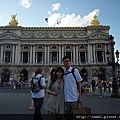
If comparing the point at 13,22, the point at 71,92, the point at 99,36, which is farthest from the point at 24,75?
the point at 71,92

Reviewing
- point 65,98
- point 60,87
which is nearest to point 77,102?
point 65,98

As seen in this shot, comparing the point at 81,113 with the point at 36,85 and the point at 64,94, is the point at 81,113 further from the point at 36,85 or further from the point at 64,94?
the point at 36,85

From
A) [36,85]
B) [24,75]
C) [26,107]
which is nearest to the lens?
[36,85]

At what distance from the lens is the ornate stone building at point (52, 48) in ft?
144

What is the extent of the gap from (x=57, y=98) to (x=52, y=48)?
43006 mm

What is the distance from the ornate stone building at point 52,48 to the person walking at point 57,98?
40224mm

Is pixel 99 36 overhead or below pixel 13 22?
below

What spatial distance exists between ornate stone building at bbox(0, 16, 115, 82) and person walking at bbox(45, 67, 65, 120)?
40.2 meters

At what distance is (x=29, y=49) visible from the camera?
46.1 meters

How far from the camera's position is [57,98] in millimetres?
3734

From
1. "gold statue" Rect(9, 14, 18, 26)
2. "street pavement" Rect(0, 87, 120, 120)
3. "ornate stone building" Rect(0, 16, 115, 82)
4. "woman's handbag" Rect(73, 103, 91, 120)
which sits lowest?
"street pavement" Rect(0, 87, 120, 120)

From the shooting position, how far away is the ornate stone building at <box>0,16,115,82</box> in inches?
1732

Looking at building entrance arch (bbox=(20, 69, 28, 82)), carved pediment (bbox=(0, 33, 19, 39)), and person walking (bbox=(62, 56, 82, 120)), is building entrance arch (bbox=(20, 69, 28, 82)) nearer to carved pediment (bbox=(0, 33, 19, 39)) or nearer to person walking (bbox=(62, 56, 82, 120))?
carved pediment (bbox=(0, 33, 19, 39))

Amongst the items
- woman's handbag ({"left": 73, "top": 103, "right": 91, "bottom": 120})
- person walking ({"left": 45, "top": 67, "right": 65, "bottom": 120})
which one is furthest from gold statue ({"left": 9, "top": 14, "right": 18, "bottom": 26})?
woman's handbag ({"left": 73, "top": 103, "right": 91, "bottom": 120})
